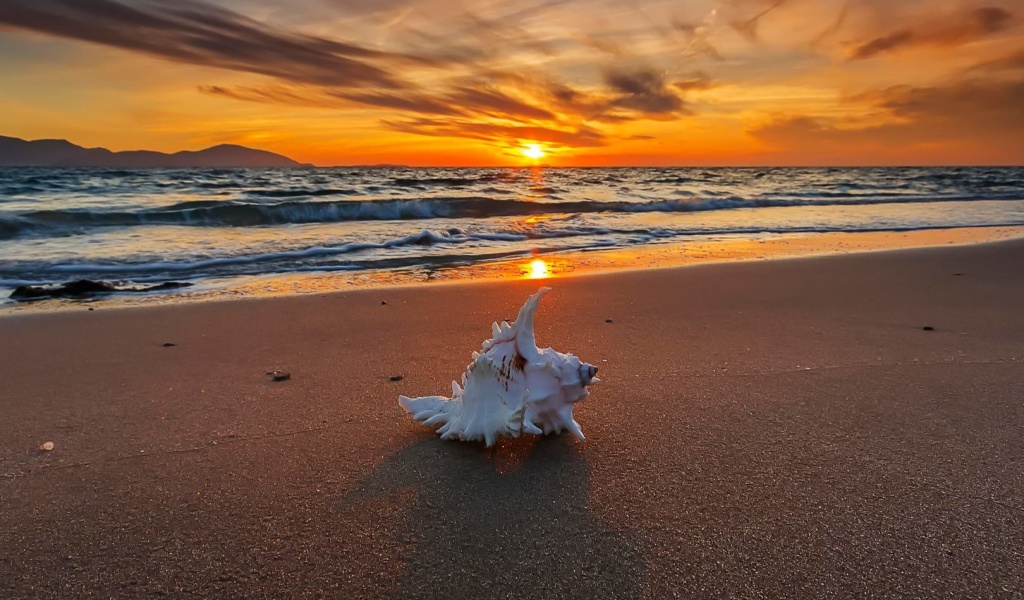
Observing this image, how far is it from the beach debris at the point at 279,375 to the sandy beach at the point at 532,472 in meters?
0.05

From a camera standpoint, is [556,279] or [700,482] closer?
[700,482]

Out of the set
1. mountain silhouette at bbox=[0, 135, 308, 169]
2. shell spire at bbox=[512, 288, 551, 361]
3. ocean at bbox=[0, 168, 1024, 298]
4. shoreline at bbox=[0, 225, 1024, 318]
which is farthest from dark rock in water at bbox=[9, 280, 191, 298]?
mountain silhouette at bbox=[0, 135, 308, 169]

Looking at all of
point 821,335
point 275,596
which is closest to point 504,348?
point 275,596

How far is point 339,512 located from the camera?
1936 mm

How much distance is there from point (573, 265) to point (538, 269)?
1.83 feet

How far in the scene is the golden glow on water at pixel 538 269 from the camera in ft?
22.1

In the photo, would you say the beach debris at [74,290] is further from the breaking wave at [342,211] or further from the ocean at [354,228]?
the breaking wave at [342,211]

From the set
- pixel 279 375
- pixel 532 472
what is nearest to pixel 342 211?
pixel 279 375

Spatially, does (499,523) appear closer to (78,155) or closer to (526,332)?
(526,332)

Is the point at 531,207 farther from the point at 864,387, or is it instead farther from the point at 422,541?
the point at 422,541

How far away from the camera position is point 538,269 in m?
7.43

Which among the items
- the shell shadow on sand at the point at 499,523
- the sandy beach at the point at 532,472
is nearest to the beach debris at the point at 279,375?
the sandy beach at the point at 532,472

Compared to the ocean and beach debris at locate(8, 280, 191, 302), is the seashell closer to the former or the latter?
the ocean

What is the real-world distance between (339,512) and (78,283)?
579cm
